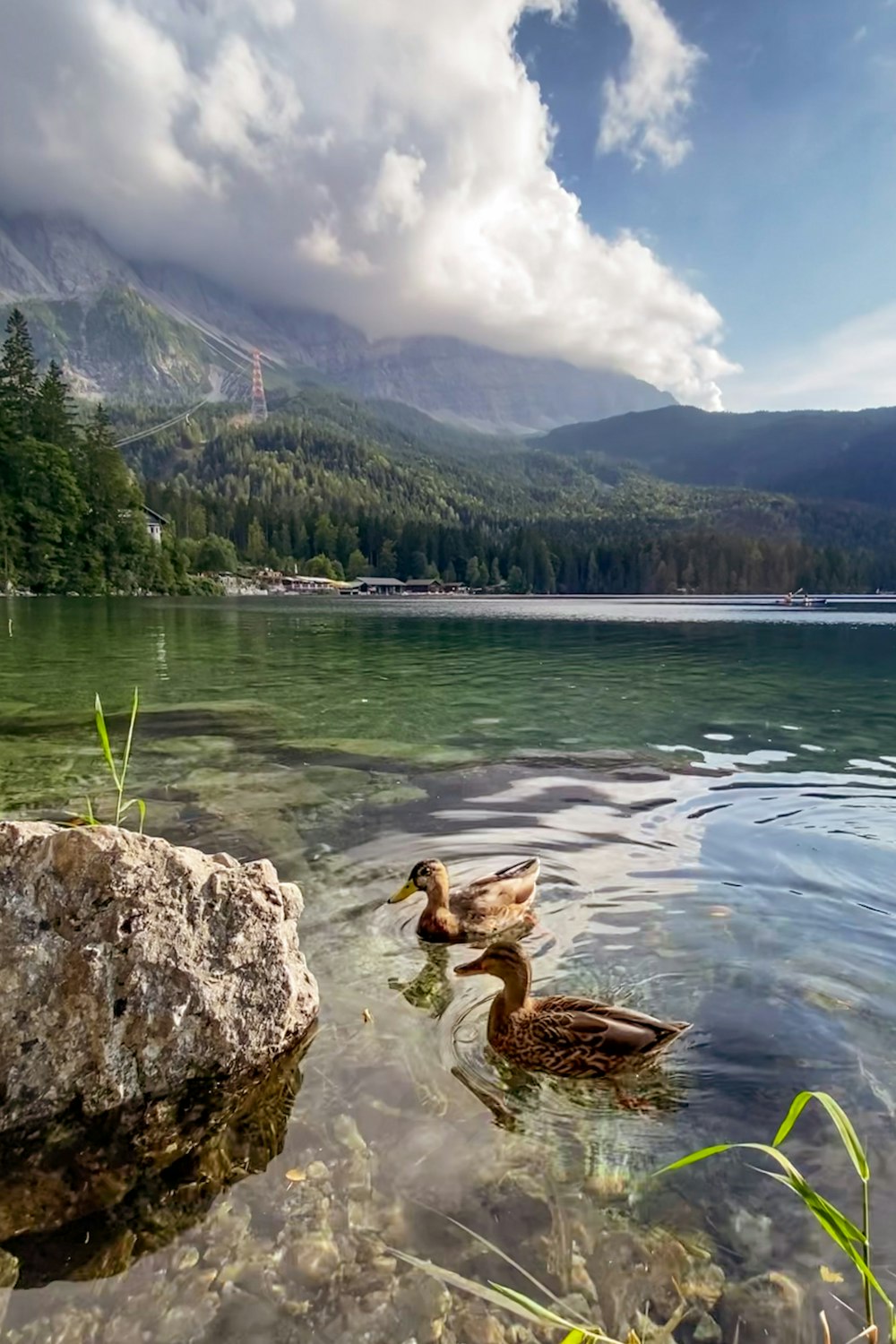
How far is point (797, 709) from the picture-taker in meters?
22.4

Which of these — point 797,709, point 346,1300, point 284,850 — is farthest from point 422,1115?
point 797,709

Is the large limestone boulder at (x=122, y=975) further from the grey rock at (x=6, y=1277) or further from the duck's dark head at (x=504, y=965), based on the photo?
the duck's dark head at (x=504, y=965)

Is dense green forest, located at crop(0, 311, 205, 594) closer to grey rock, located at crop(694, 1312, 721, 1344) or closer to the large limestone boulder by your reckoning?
the large limestone boulder

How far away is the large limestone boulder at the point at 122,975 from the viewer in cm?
437

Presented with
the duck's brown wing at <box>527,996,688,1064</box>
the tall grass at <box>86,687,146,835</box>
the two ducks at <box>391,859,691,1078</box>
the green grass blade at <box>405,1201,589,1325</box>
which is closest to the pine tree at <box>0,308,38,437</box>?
the tall grass at <box>86,687,146,835</box>

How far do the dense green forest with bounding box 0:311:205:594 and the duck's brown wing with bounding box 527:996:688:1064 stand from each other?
329ft

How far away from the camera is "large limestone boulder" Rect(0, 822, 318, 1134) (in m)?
4.37

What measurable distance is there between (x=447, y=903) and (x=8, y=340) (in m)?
122

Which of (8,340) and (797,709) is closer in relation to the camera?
(797,709)

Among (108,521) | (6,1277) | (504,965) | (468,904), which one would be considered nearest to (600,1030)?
(504,965)

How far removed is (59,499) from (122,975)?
106558 mm

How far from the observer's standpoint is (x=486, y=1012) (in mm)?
6012

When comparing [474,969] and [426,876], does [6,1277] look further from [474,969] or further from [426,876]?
[426,876]

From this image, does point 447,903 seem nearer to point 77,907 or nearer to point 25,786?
point 77,907
